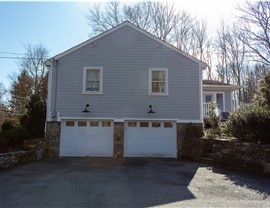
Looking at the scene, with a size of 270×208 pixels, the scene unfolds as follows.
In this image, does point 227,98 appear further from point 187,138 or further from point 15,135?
point 15,135

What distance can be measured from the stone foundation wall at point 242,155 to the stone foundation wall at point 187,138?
5.17 ft

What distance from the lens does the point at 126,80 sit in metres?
13.1

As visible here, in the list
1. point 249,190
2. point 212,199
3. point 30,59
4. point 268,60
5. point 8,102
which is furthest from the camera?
point 30,59

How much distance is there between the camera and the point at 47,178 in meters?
8.16

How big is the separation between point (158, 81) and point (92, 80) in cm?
332

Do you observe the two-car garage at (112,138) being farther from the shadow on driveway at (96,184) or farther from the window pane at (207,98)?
the window pane at (207,98)

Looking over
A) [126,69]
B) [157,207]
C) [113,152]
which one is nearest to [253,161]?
[157,207]

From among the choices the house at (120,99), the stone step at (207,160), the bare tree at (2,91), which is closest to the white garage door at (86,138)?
the house at (120,99)

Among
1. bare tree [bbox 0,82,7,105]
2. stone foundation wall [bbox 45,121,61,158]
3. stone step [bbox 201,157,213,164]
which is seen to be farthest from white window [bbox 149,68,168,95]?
bare tree [bbox 0,82,7,105]

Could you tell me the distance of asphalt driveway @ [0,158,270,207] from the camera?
19.5 ft

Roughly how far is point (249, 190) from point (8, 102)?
84.3 ft

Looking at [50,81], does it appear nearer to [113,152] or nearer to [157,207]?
[113,152]

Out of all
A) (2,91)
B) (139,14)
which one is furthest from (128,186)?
(2,91)

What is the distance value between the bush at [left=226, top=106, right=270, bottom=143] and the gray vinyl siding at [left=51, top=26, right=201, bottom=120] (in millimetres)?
2933
